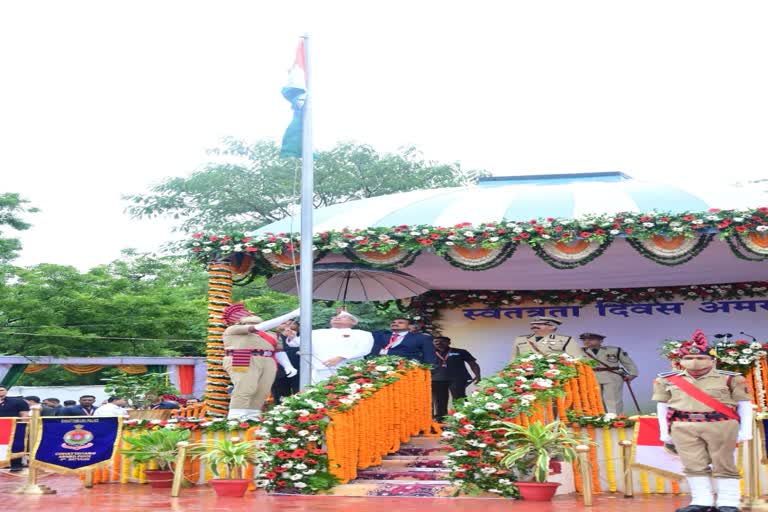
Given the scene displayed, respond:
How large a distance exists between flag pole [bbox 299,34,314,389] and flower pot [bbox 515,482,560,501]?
2.80 m

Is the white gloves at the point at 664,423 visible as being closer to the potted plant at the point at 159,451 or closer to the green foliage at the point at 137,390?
the potted plant at the point at 159,451

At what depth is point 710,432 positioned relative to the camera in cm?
741

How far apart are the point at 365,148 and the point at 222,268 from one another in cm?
2192

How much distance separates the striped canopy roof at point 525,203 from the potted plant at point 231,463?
3870mm

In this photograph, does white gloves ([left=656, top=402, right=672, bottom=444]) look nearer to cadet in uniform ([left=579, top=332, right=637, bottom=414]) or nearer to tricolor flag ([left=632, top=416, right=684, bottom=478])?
tricolor flag ([left=632, top=416, right=684, bottom=478])

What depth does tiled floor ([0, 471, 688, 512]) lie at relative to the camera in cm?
809

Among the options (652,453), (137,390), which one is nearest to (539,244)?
(652,453)

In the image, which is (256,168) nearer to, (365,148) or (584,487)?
(365,148)

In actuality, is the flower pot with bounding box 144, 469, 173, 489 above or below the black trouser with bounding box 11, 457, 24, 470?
above

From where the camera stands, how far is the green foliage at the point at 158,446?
1012 centimetres

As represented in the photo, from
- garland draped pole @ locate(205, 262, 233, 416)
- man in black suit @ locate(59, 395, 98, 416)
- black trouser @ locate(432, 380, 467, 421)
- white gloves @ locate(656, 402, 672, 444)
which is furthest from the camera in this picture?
black trouser @ locate(432, 380, 467, 421)

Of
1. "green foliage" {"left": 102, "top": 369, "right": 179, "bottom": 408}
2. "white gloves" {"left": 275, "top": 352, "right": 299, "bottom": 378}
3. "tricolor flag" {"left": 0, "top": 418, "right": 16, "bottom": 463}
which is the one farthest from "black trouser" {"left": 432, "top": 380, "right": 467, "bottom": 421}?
"tricolor flag" {"left": 0, "top": 418, "right": 16, "bottom": 463}

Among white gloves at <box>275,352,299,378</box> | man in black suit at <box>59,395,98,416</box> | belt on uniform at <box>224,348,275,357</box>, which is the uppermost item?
belt on uniform at <box>224,348,275,357</box>

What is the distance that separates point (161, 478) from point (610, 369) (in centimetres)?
721
